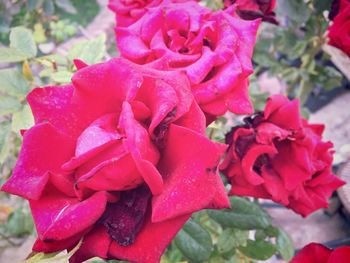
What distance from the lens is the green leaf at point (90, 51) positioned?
2.24 feet

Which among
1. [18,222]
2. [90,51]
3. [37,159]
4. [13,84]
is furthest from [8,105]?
[18,222]

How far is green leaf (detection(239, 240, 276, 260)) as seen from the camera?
2.43 feet

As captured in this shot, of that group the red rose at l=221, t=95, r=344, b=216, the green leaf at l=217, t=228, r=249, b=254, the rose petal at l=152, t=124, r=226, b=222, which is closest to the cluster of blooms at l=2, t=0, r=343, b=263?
the rose petal at l=152, t=124, r=226, b=222

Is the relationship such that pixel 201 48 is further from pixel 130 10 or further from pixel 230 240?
pixel 230 240

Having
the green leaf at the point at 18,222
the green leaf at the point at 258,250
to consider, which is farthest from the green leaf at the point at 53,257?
the green leaf at the point at 18,222

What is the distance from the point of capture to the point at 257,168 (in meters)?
0.60

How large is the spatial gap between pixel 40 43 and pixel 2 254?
62cm

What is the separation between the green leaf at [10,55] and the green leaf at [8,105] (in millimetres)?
58

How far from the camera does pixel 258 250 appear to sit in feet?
2.44

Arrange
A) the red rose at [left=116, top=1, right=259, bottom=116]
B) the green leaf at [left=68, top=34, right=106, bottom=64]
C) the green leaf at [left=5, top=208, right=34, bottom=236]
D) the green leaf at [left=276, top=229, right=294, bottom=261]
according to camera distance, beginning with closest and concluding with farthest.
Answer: the red rose at [left=116, top=1, right=259, bottom=116]
the green leaf at [left=68, top=34, right=106, bottom=64]
the green leaf at [left=276, top=229, right=294, bottom=261]
the green leaf at [left=5, top=208, right=34, bottom=236]

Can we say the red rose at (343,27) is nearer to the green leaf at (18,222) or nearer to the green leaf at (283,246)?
the green leaf at (283,246)

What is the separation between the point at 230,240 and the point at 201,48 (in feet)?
1.30

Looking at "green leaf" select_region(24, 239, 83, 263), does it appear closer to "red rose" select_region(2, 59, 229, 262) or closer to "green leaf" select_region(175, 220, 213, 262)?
"red rose" select_region(2, 59, 229, 262)

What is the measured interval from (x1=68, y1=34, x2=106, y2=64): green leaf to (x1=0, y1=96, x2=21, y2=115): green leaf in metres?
0.13
